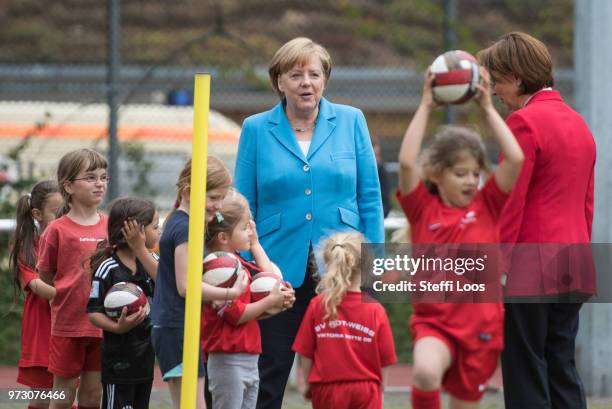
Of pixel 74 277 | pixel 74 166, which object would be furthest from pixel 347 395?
pixel 74 166

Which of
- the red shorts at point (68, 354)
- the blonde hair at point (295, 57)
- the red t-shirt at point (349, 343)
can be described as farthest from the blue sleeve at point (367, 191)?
the red shorts at point (68, 354)

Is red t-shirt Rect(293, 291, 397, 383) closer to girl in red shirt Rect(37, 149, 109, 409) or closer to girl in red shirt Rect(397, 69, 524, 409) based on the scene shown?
girl in red shirt Rect(397, 69, 524, 409)

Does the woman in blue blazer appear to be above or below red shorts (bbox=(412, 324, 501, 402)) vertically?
above

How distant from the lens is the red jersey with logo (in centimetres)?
559

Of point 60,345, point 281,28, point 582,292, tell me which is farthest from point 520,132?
point 281,28

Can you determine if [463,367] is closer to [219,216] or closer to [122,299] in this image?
[219,216]

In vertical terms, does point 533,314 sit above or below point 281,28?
below

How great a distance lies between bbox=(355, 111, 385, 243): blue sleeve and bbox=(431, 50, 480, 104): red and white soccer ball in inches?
50.9

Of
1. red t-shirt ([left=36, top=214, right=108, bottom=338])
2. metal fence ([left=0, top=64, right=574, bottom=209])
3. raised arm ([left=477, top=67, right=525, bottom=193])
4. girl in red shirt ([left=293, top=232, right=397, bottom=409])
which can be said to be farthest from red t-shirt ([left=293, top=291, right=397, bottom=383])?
metal fence ([left=0, top=64, right=574, bottom=209])

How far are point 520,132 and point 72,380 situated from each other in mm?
2742

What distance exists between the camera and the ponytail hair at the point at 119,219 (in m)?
6.08

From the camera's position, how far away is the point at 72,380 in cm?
642

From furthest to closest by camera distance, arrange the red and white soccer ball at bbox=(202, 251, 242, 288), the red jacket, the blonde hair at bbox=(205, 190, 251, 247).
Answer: the blonde hair at bbox=(205, 190, 251, 247)
the red and white soccer ball at bbox=(202, 251, 242, 288)
the red jacket

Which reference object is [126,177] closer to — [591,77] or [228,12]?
[591,77]
